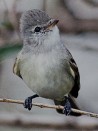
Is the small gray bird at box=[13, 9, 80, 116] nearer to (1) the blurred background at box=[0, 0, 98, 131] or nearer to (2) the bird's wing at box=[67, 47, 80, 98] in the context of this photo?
(2) the bird's wing at box=[67, 47, 80, 98]

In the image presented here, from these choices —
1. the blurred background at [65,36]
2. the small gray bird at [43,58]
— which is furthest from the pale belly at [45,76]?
the blurred background at [65,36]

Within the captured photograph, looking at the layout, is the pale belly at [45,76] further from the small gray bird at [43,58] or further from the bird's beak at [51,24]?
the bird's beak at [51,24]

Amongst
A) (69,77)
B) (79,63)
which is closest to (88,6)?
(79,63)

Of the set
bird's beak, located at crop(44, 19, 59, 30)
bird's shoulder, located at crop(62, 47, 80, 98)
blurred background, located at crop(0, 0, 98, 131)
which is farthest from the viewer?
blurred background, located at crop(0, 0, 98, 131)

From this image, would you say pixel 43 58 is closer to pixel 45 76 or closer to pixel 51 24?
pixel 45 76

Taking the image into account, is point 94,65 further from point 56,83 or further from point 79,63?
point 56,83

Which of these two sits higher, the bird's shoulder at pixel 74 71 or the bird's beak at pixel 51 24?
the bird's beak at pixel 51 24

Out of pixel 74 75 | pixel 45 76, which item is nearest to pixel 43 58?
pixel 45 76

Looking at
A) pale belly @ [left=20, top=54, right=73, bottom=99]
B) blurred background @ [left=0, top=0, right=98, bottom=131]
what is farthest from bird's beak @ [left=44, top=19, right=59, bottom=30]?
blurred background @ [left=0, top=0, right=98, bottom=131]
